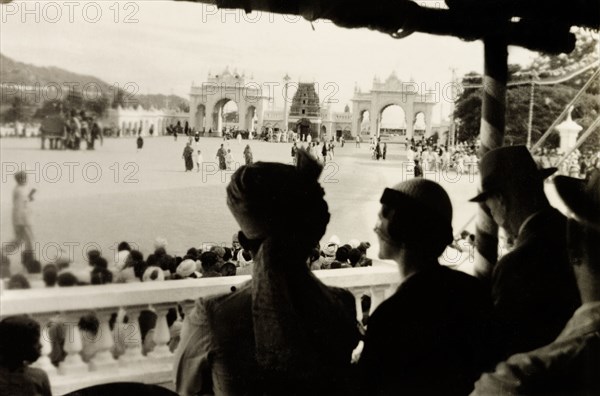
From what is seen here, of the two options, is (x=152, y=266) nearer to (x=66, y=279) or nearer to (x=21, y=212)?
(x=66, y=279)

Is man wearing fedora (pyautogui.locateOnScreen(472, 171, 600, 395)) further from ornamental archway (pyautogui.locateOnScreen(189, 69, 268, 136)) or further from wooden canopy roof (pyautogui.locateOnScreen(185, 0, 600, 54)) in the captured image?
ornamental archway (pyautogui.locateOnScreen(189, 69, 268, 136))

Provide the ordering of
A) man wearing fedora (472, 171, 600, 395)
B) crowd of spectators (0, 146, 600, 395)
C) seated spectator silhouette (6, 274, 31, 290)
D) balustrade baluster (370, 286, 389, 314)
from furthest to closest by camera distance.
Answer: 1. balustrade baluster (370, 286, 389, 314)
2. seated spectator silhouette (6, 274, 31, 290)
3. crowd of spectators (0, 146, 600, 395)
4. man wearing fedora (472, 171, 600, 395)

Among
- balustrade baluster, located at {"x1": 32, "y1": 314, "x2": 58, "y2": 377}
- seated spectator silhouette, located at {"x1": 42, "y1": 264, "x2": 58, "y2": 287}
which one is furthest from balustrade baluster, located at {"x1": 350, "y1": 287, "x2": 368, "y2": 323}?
seated spectator silhouette, located at {"x1": 42, "y1": 264, "x2": 58, "y2": 287}

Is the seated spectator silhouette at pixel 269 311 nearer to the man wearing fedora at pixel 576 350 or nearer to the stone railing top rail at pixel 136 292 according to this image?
the stone railing top rail at pixel 136 292

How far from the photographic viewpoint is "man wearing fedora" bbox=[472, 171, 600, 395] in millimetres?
1008

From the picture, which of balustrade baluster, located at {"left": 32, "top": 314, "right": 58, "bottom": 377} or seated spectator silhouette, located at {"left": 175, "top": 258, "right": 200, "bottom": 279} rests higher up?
seated spectator silhouette, located at {"left": 175, "top": 258, "right": 200, "bottom": 279}

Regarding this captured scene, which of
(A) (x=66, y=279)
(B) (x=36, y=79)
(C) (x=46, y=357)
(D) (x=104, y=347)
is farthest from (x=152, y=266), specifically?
(B) (x=36, y=79)

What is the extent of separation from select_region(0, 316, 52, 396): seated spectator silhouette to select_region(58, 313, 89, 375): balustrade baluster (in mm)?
590

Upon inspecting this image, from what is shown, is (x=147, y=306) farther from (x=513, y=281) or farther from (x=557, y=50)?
(x=557, y=50)

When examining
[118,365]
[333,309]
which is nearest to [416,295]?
[333,309]

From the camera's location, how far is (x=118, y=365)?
7.82 ft

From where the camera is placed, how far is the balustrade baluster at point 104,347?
7.42ft

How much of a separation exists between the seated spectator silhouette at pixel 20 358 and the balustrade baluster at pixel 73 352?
590mm

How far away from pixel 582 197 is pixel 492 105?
4.29 feet
